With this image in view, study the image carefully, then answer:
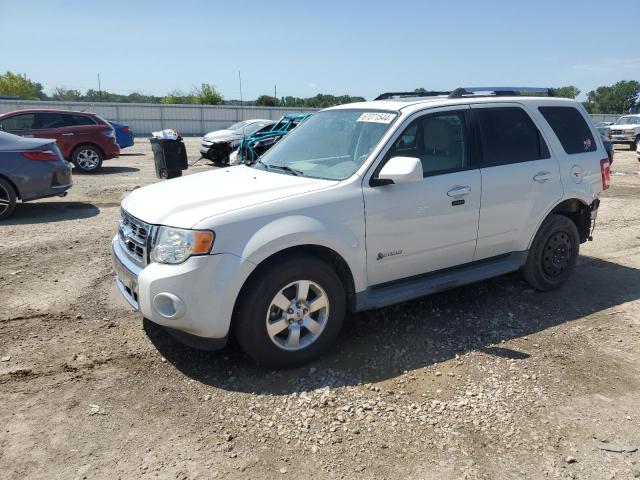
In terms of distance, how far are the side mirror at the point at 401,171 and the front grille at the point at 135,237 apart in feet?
5.57

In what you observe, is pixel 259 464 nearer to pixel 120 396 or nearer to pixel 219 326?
pixel 219 326

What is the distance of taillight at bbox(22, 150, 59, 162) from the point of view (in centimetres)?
847

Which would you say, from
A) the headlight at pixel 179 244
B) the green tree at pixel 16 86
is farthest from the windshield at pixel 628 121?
the green tree at pixel 16 86

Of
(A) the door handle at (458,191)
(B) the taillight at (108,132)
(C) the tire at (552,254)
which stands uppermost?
(B) the taillight at (108,132)

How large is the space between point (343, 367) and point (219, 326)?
0.98 m

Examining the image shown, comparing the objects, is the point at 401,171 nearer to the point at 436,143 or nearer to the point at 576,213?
the point at 436,143

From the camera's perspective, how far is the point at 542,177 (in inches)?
195

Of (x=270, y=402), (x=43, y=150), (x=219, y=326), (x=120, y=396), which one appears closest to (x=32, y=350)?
(x=120, y=396)

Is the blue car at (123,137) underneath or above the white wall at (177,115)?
underneath

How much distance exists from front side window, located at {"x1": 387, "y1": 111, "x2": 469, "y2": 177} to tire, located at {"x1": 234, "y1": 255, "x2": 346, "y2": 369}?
1.14 m

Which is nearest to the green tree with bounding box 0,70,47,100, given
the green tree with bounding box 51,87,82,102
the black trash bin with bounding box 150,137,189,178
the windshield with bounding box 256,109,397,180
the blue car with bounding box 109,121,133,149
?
the green tree with bounding box 51,87,82,102

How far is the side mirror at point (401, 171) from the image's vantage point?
381cm

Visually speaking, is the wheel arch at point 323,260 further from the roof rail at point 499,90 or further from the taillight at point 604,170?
the taillight at point 604,170

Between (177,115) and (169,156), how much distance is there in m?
30.2
